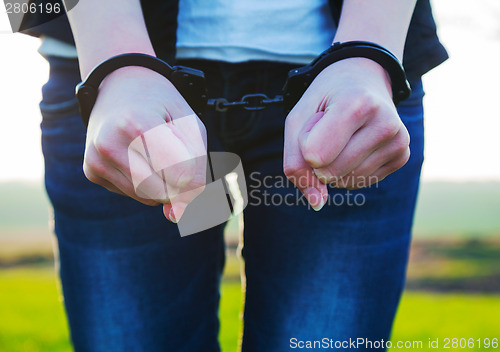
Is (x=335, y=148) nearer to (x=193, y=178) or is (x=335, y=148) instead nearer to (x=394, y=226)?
(x=193, y=178)

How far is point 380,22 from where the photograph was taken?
0.65 m

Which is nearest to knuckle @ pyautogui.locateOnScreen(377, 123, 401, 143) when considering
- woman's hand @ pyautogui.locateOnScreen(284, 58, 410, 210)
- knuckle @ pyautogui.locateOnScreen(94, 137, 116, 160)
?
woman's hand @ pyautogui.locateOnScreen(284, 58, 410, 210)

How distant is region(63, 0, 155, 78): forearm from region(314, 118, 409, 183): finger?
1.12 ft

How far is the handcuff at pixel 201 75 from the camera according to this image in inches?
23.6

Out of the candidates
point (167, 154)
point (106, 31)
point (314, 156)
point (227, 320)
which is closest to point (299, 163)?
point (314, 156)

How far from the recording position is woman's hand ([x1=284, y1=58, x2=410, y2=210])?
534mm

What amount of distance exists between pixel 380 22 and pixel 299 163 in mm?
277

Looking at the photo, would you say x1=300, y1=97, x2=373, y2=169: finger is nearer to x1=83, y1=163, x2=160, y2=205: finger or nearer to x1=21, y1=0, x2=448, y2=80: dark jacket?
x1=83, y1=163, x2=160, y2=205: finger

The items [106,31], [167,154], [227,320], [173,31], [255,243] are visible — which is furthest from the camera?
[227,320]

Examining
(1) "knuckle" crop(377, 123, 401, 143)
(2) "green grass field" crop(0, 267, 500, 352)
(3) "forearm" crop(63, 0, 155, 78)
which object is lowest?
Result: (2) "green grass field" crop(0, 267, 500, 352)

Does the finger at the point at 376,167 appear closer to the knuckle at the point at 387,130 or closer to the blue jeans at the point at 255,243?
the knuckle at the point at 387,130

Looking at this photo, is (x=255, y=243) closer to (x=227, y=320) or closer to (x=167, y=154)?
(x=167, y=154)

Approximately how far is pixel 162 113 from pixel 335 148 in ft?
0.77

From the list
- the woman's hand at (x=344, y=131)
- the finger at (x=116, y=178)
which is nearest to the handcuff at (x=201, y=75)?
the woman's hand at (x=344, y=131)
